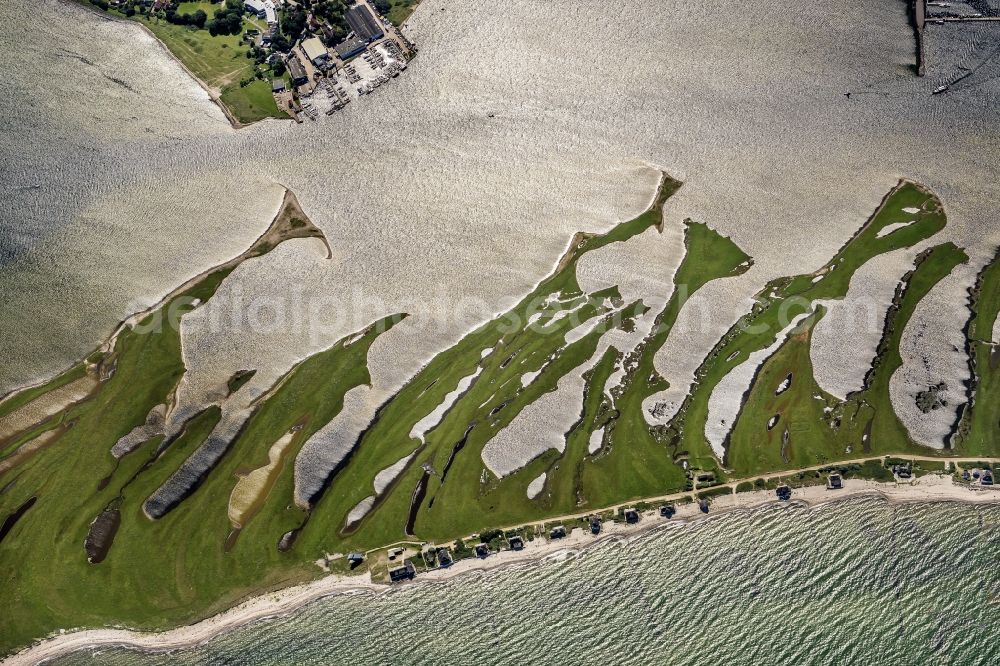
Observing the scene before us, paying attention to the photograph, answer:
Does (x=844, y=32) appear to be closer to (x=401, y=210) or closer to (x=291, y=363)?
(x=401, y=210)

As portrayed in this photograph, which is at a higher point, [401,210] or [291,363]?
[401,210]

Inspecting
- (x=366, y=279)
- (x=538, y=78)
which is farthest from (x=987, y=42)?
(x=366, y=279)

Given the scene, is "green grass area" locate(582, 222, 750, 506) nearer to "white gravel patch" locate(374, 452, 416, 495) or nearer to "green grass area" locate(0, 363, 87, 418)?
"white gravel patch" locate(374, 452, 416, 495)

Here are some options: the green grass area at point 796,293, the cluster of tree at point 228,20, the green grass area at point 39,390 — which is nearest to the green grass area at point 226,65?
the cluster of tree at point 228,20

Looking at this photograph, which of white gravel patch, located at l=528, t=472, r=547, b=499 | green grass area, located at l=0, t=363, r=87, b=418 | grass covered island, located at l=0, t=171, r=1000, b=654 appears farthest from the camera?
green grass area, located at l=0, t=363, r=87, b=418

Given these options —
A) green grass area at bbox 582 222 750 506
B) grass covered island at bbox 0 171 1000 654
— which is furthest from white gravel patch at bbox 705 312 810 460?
green grass area at bbox 582 222 750 506

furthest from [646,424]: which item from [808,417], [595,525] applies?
[808,417]
